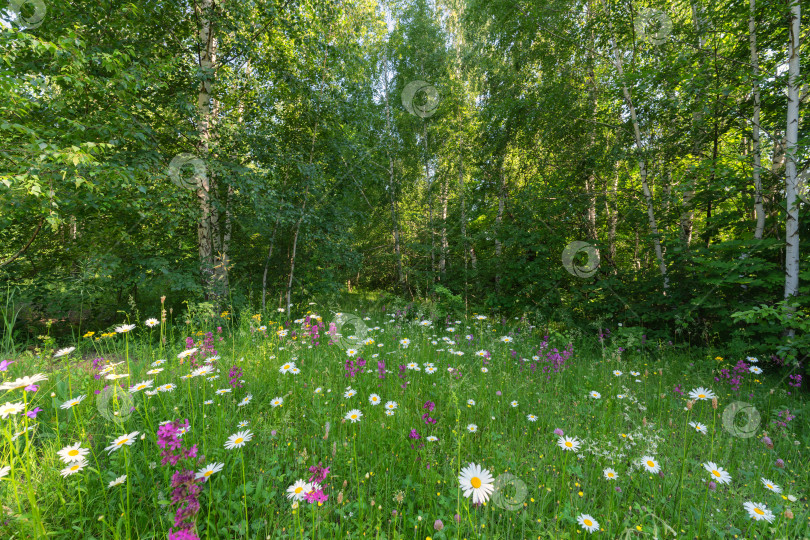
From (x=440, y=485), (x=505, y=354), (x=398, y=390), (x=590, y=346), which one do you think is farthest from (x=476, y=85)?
(x=440, y=485)

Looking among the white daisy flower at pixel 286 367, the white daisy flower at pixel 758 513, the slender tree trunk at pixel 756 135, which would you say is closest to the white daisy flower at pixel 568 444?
the white daisy flower at pixel 758 513

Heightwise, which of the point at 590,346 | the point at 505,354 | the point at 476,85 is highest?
the point at 476,85

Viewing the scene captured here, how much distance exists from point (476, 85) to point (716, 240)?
7348mm

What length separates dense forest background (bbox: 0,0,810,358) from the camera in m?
3.86

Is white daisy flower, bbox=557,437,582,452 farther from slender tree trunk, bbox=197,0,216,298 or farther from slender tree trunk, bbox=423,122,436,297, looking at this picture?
slender tree trunk, bbox=423,122,436,297

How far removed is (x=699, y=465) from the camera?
1862 mm

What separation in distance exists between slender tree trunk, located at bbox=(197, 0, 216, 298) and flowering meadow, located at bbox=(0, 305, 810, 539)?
2.62 metres

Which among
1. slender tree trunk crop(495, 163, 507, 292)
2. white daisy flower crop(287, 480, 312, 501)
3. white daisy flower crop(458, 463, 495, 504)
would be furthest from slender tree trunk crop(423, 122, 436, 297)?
white daisy flower crop(287, 480, 312, 501)

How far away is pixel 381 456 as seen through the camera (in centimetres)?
184

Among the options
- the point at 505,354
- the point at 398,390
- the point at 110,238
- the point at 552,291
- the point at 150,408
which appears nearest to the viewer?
the point at 150,408

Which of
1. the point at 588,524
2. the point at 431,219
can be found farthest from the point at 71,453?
the point at 431,219

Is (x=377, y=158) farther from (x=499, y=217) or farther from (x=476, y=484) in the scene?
(x=476, y=484)

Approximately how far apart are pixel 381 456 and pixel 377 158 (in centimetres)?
882

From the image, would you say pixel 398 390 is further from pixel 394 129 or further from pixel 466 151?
pixel 394 129
